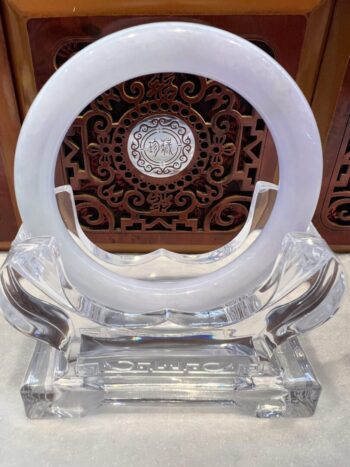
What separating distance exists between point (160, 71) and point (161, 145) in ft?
0.71

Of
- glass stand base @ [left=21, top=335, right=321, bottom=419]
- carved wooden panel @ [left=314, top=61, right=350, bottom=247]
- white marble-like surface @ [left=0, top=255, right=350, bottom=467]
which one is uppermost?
carved wooden panel @ [left=314, top=61, right=350, bottom=247]

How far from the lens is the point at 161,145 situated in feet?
2.32

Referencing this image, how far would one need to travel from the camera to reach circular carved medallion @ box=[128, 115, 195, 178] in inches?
27.5

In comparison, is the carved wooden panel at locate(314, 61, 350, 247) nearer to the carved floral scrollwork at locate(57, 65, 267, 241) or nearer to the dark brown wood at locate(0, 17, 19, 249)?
the carved floral scrollwork at locate(57, 65, 267, 241)

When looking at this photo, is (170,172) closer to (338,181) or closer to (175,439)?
(338,181)

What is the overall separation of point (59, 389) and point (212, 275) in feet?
0.73

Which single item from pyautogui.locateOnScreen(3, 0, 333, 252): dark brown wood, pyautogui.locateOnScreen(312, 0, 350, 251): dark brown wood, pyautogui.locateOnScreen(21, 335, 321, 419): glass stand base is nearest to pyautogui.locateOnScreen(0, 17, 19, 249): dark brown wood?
pyautogui.locateOnScreen(3, 0, 333, 252): dark brown wood

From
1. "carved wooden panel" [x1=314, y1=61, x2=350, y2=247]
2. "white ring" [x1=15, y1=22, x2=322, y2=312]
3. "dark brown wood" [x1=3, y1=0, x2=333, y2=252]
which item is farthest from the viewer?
"carved wooden panel" [x1=314, y1=61, x2=350, y2=247]

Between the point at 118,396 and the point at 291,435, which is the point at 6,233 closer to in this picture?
the point at 118,396

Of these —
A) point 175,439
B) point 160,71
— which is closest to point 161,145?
point 160,71

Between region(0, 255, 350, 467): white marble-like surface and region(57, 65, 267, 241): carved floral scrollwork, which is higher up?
region(57, 65, 267, 241): carved floral scrollwork

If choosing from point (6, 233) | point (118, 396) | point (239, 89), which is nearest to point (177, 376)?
point (118, 396)

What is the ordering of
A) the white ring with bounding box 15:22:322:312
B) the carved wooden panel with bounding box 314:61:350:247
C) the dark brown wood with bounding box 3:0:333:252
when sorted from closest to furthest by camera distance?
the white ring with bounding box 15:22:322:312
the dark brown wood with bounding box 3:0:333:252
the carved wooden panel with bounding box 314:61:350:247

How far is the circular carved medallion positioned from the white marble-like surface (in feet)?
1.25
